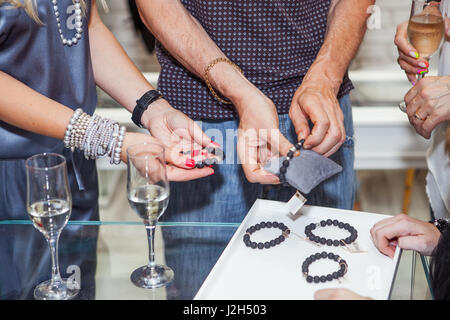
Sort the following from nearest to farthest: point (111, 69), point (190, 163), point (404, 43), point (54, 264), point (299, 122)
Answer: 1. point (54, 264)
2. point (190, 163)
3. point (299, 122)
4. point (111, 69)
5. point (404, 43)

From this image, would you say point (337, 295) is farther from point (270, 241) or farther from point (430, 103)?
point (430, 103)

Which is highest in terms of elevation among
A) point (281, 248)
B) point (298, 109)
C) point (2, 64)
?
point (2, 64)

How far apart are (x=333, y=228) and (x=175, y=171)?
42cm

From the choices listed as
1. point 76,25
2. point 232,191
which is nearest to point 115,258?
point 232,191

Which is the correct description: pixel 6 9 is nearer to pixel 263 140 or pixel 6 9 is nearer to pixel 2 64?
pixel 2 64

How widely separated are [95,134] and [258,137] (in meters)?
0.44

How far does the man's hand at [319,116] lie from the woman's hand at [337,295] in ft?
1.46

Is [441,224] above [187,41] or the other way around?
the other way around

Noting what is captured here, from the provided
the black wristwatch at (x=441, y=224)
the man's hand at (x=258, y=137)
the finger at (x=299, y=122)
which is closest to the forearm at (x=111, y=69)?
the man's hand at (x=258, y=137)

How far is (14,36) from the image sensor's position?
150 centimetres

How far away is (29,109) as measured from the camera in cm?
149

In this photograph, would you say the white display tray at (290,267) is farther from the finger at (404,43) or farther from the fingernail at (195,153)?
the finger at (404,43)

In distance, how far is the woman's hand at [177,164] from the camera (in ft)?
4.70
